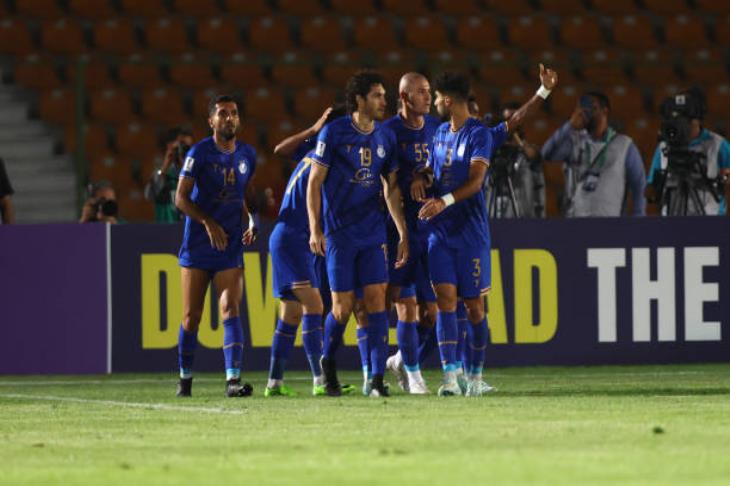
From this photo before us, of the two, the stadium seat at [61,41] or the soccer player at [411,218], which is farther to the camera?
the stadium seat at [61,41]

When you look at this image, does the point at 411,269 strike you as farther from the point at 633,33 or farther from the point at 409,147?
the point at 633,33

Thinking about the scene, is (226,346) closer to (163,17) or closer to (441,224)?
(441,224)

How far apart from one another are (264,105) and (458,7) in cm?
303

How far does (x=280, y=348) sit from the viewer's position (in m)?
12.1

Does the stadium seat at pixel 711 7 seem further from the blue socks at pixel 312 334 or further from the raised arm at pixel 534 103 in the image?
the blue socks at pixel 312 334

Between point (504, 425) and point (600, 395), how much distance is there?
2570 millimetres

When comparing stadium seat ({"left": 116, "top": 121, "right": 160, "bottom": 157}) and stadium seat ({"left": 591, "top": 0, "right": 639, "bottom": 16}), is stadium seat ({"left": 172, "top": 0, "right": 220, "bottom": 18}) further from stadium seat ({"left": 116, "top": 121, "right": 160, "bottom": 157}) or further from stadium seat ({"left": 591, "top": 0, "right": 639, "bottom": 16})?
stadium seat ({"left": 591, "top": 0, "right": 639, "bottom": 16})

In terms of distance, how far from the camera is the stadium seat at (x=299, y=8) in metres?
21.0

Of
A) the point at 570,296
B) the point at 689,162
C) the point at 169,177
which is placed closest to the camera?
the point at 689,162

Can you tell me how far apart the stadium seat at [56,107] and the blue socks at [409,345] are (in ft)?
26.9

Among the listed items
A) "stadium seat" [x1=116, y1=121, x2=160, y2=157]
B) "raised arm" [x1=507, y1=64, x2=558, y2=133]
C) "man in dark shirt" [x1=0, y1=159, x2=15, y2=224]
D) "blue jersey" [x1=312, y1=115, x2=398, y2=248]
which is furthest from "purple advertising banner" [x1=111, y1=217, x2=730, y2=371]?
"stadium seat" [x1=116, y1=121, x2=160, y2=157]

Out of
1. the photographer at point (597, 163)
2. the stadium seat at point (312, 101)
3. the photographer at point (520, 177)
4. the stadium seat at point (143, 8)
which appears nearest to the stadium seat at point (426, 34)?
the stadium seat at point (312, 101)

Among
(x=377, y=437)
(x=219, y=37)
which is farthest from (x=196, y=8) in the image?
(x=377, y=437)

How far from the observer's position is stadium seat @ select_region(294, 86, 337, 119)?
19.5 m
